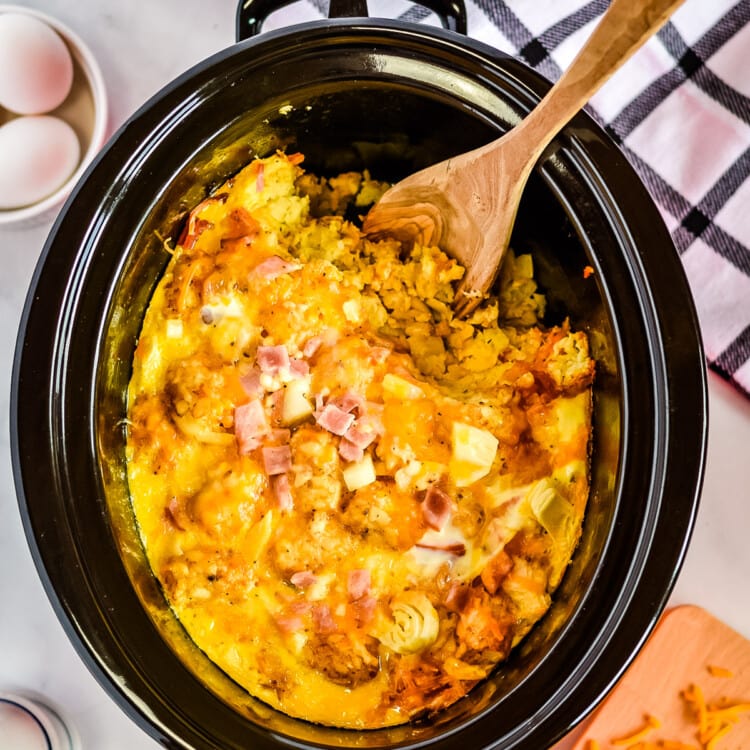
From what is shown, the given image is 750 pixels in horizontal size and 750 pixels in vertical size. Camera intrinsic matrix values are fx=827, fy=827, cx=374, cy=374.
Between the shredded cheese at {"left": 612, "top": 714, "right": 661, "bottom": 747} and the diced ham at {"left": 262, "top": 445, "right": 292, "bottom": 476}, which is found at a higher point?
the diced ham at {"left": 262, "top": 445, "right": 292, "bottom": 476}

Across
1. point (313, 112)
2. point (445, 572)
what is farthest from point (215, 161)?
point (445, 572)

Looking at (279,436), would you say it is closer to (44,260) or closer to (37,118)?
(44,260)

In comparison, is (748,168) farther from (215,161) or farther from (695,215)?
(215,161)

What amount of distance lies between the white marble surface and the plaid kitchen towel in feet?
0.52

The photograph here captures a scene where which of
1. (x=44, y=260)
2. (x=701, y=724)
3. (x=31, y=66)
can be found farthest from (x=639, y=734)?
(x=31, y=66)

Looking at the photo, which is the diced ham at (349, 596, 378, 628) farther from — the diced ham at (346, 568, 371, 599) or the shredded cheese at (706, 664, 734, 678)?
the shredded cheese at (706, 664, 734, 678)

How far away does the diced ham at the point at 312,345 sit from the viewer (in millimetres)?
1285

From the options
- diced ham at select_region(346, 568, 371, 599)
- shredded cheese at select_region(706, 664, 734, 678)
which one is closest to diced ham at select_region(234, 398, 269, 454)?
diced ham at select_region(346, 568, 371, 599)

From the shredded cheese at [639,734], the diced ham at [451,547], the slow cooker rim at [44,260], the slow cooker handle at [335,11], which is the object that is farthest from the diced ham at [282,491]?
the shredded cheese at [639,734]

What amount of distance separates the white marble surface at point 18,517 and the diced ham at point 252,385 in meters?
0.55

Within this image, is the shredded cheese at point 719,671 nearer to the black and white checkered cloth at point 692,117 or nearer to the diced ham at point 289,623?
the black and white checkered cloth at point 692,117

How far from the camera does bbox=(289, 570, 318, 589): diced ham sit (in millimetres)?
1235

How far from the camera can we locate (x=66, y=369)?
45.3 inches

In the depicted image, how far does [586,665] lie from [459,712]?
0.70 feet
